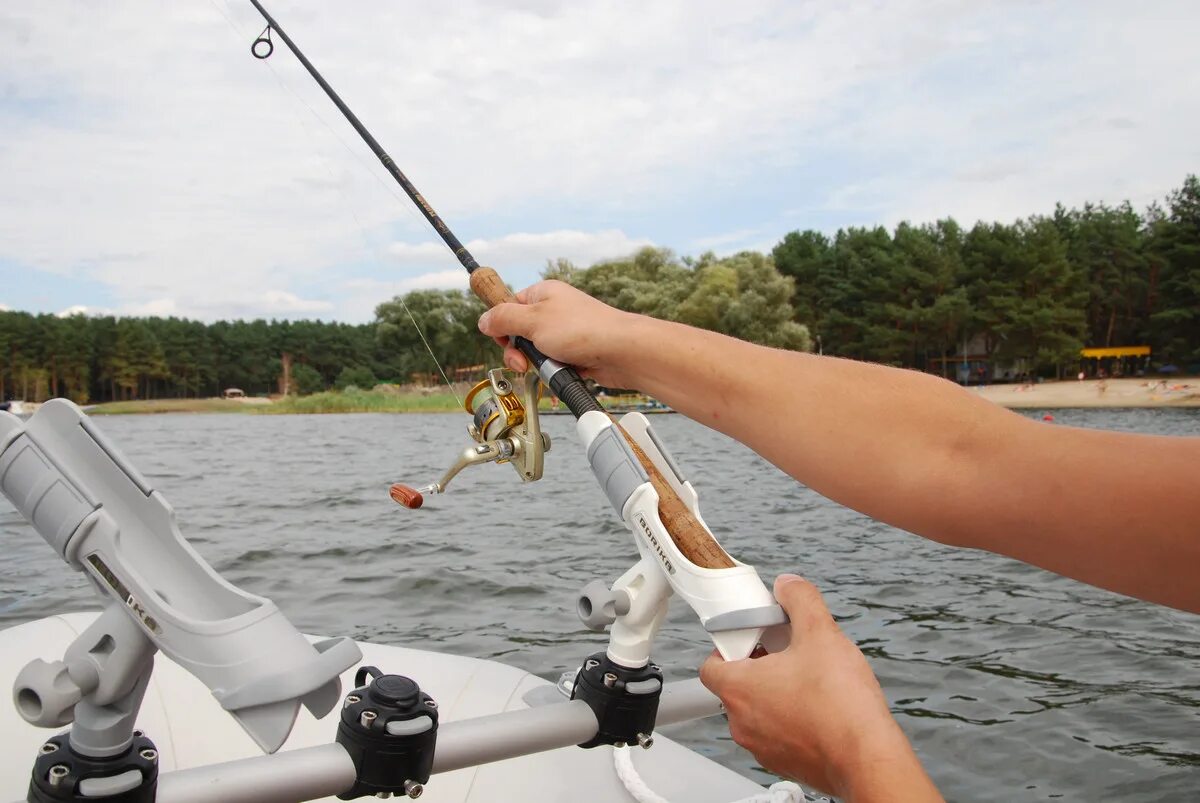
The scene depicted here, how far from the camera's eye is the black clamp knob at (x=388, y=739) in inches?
59.2

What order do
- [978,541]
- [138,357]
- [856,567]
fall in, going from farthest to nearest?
1. [138,357]
2. [856,567]
3. [978,541]

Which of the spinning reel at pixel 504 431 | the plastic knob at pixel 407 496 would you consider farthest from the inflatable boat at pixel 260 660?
the plastic knob at pixel 407 496

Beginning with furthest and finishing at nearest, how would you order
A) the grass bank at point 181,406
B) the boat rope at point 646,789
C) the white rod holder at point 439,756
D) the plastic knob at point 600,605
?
the grass bank at point 181,406 → the boat rope at point 646,789 → the plastic knob at point 600,605 → the white rod holder at point 439,756

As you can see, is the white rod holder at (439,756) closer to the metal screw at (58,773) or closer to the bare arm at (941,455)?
the metal screw at (58,773)

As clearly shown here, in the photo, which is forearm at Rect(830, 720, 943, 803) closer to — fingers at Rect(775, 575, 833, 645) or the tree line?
fingers at Rect(775, 575, 833, 645)

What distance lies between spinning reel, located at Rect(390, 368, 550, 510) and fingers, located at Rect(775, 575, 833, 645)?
913 millimetres

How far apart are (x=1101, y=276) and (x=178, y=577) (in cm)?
5792

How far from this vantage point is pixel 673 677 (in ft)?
17.0

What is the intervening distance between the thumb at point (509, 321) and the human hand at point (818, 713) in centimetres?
83

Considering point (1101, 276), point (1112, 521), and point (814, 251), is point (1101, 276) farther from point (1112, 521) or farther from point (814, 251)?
point (1112, 521)

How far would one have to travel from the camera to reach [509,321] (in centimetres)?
195

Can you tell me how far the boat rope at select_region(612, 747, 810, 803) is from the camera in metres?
2.35

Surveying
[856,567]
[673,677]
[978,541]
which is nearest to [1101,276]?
[856,567]

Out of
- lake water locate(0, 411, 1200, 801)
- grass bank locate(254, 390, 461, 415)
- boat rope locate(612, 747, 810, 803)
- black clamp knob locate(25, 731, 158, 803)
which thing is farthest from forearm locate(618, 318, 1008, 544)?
grass bank locate(254, 390, 461, 415)
